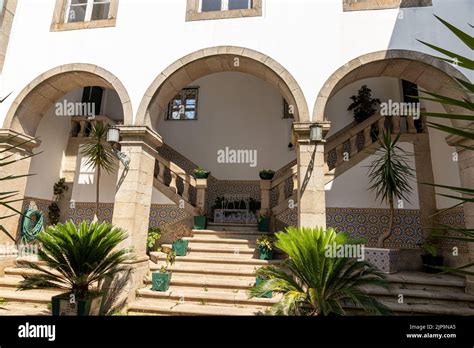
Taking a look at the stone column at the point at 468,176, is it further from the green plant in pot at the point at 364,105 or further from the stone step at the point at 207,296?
the green plant in pot at the point at 364,105

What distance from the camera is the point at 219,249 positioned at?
22.4ft

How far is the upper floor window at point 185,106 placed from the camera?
427 inches

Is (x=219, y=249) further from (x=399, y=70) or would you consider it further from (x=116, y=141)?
(x=399, y=70)

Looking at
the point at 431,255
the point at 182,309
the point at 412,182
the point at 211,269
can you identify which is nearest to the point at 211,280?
the point at 211,269

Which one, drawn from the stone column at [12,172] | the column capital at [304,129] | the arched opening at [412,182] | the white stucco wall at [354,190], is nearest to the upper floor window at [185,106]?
the stone column at [12,172]

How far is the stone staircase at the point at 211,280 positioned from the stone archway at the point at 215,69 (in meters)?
3.16

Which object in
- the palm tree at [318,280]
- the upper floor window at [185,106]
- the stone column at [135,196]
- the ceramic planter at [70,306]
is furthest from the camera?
the upper floor window at [185,106]

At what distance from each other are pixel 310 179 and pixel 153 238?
415cm

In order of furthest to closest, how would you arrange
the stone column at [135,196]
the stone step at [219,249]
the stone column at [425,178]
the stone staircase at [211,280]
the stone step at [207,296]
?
the stone column at [425,178]
the stone step at [219,249]
the stone column at [135,196]
the stone step at [207,296]
the stone staircase at [211,280]

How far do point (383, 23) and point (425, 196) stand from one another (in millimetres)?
4185

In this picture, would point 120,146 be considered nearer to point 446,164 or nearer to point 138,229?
point 138,229

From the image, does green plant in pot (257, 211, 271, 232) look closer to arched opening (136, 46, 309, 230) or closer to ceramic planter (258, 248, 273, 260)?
arched opening (136, 46, 309, 230)

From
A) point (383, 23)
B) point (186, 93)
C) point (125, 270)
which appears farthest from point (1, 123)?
point (383, 23)

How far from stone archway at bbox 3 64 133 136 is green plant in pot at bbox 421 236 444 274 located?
7.11 m
